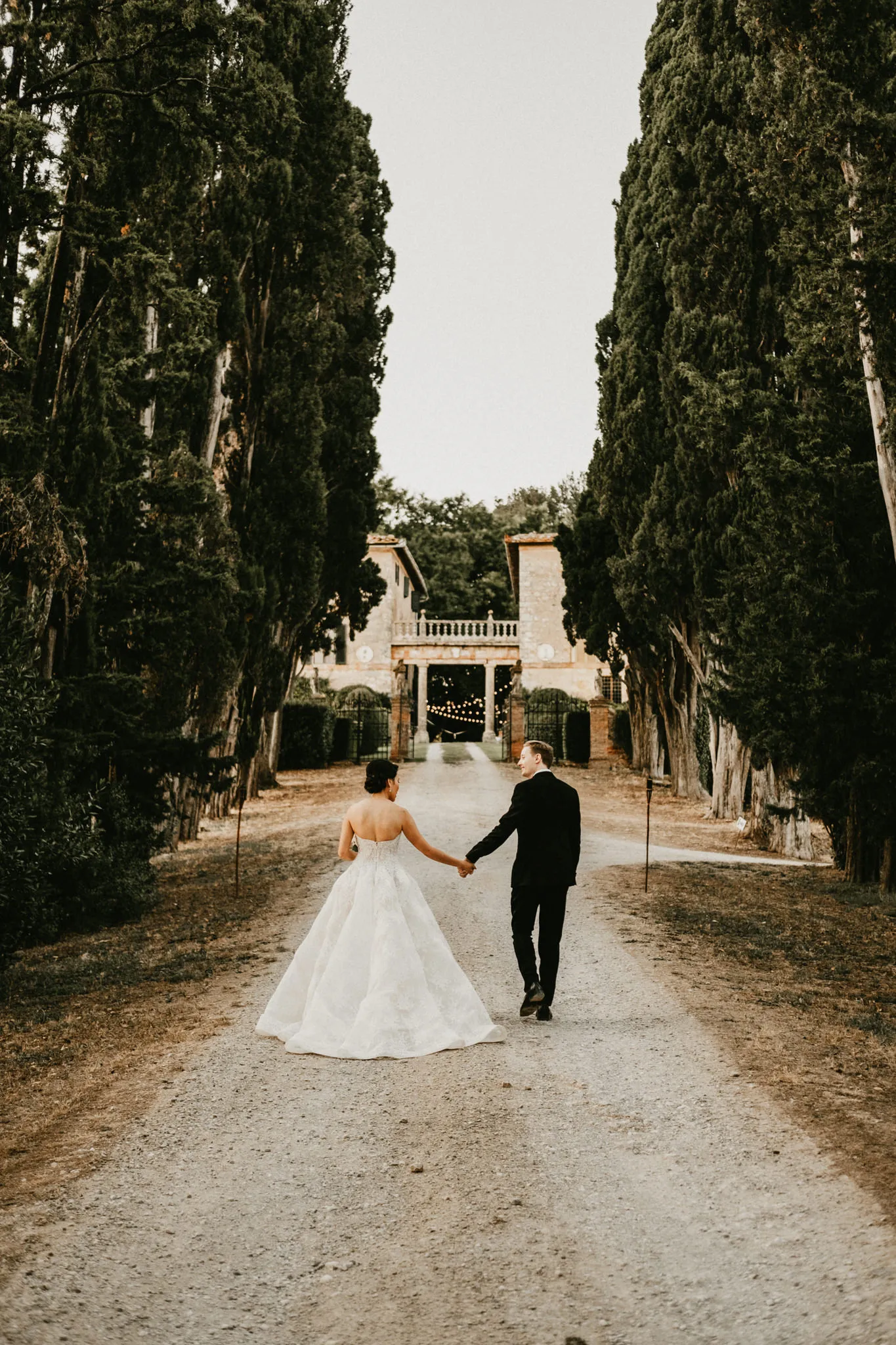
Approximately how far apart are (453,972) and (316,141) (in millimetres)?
16566

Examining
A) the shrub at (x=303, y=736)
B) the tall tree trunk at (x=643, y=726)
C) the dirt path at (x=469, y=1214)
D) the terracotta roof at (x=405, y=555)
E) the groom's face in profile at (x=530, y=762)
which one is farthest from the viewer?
the terracotta roof at (x=405, y=555)

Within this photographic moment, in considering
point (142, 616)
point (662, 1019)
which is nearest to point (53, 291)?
point (142, 616)

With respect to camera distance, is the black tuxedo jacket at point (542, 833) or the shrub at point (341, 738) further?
the shrub at point (341, 738)

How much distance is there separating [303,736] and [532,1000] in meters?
23.9

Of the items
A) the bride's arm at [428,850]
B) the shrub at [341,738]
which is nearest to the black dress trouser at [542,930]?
the bride's arm at [428,850]

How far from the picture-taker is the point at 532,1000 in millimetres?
7031

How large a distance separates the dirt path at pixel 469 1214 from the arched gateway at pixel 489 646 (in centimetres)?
4003

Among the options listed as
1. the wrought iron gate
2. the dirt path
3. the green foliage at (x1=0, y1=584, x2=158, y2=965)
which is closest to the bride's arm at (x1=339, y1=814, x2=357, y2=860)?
the dirt path

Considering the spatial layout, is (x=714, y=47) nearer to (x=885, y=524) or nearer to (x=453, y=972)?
(x=885, y=524)

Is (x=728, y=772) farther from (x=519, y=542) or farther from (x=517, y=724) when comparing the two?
(x=519, y=542)

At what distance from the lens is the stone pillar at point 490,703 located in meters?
47.4

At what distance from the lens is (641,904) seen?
11.5m

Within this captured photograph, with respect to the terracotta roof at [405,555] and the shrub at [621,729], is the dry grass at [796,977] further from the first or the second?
the terracotta roof at [405,555]

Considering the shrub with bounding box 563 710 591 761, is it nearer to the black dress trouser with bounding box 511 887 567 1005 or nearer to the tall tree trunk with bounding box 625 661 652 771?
the tall tree trunk with bounding box 625 661 652 771
